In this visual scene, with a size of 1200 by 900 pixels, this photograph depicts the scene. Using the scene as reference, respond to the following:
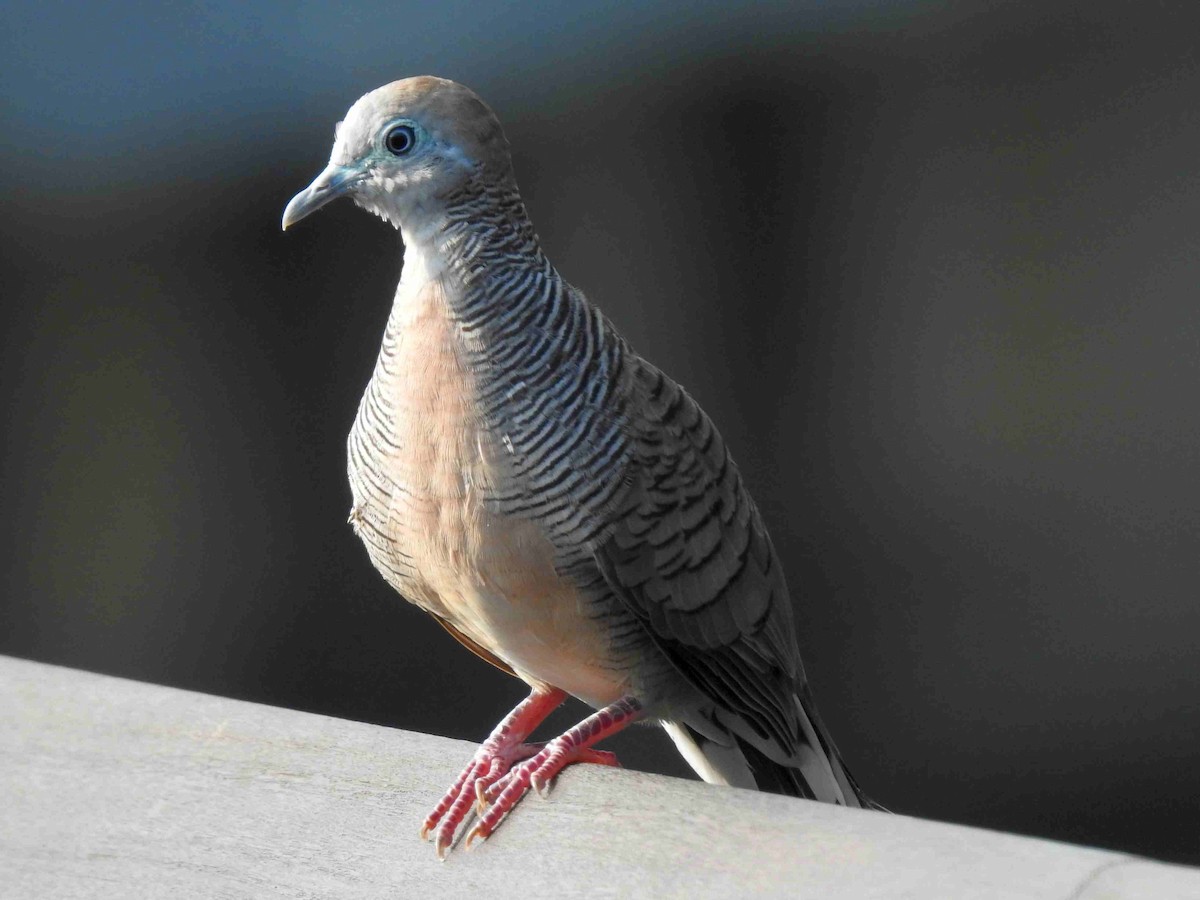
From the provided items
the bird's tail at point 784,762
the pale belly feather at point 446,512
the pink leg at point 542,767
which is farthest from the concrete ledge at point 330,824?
the bird's tail at point 784,762

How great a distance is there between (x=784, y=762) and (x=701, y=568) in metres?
0.20

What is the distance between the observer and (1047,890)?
0.66m

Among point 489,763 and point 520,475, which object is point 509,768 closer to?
point 489,763

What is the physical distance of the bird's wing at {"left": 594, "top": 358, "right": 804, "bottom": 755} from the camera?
1.08 m

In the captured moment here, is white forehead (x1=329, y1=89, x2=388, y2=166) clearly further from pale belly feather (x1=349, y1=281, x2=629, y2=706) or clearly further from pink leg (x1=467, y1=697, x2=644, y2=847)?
pink leg (x1=467, y1=697, x2=644, y2=847)

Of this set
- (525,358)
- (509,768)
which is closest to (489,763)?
(509,768)

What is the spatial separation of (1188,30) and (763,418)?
30.4 inches

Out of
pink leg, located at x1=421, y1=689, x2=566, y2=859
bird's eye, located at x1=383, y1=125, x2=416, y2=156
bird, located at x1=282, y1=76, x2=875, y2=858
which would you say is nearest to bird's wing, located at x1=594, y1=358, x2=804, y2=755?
bird, located at x1=282, y1=76, x2=875, y2=858

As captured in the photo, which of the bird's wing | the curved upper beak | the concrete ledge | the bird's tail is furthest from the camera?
the bird's tail

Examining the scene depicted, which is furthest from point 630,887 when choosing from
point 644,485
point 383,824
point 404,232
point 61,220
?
point 61,220

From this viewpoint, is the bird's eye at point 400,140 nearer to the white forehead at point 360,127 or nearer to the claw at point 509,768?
the white forehead at point 360,127

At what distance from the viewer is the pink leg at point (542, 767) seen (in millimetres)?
897

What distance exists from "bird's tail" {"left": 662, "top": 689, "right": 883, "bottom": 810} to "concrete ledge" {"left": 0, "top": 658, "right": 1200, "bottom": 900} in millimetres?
326

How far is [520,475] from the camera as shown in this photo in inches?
39.8
